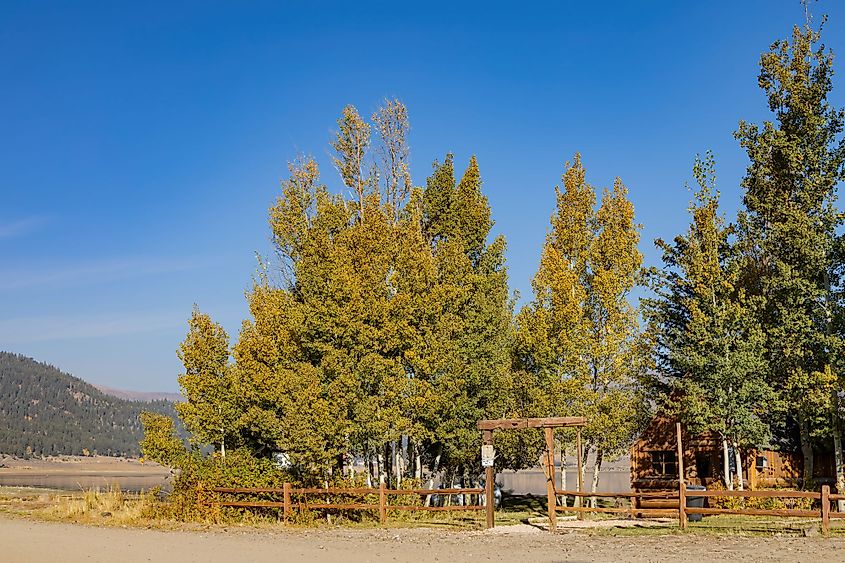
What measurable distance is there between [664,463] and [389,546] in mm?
20629

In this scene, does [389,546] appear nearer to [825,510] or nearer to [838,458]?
[825,510]

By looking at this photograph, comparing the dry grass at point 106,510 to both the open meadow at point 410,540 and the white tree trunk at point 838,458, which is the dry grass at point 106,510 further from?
the white tree trunk at point 838,458

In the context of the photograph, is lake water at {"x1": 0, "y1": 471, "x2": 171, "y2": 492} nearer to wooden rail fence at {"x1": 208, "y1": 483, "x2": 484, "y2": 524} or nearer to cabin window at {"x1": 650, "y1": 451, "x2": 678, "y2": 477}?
wooden rail fence at {"x1": 208, "y1": 483, "x2": 484, "y2": 524}

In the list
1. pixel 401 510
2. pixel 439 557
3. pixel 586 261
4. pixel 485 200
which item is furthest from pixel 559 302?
pixel 439 557

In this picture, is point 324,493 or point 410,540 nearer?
point 410,540

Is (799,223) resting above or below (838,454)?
above

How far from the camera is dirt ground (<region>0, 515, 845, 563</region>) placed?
18.2m

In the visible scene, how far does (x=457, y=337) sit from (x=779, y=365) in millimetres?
12363

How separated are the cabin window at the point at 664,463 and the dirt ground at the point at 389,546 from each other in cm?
1476

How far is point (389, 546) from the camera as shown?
2030 cm

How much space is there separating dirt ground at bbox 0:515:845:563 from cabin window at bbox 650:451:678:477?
14762mm

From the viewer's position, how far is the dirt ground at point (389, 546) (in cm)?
1819

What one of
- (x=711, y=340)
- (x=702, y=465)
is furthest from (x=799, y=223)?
(x=702, y=465)

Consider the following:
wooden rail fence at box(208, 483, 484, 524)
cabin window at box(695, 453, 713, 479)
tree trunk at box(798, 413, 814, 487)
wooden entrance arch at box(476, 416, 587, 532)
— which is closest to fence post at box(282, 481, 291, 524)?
wooden rail fence at box(208, 483, 484, 524)
